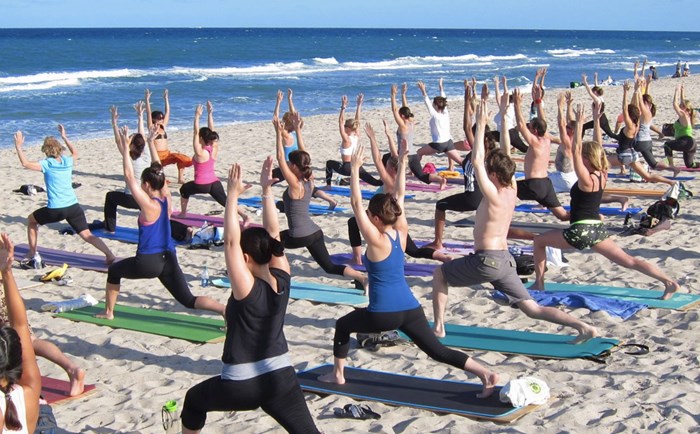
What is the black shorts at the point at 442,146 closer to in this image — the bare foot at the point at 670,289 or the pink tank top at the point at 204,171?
the pink tank top at the point at 204,171

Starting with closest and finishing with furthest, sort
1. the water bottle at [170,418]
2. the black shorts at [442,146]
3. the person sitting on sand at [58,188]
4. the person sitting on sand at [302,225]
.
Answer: the water bottle at [170,418] < the person sitting on sand at [302,225] < the person sitting on sand at [58,188] < the black shorts at [442,146]

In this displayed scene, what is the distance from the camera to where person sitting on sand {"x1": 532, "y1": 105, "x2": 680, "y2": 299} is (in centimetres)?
811

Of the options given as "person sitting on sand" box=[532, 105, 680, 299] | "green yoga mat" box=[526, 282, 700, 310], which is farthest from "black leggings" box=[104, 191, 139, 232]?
"person sitting on sand" box=[532, 105, 680, 299]

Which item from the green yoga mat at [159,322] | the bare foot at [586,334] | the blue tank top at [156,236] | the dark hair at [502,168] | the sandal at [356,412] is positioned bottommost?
the green yoga mat at [159,322]

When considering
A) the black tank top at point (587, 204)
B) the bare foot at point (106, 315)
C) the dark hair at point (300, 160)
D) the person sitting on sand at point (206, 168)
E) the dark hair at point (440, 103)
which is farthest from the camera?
the dark hair at point (440, 103)

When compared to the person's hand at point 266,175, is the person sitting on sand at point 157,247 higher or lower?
lower

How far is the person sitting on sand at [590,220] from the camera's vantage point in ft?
26.6

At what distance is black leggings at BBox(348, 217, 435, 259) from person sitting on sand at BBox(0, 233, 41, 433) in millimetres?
5663

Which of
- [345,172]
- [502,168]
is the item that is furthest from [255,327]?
[345,172]

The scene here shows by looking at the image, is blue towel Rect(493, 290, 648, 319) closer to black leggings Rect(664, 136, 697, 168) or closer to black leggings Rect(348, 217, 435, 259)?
black leggings Rect(348, 217, 435, 259)

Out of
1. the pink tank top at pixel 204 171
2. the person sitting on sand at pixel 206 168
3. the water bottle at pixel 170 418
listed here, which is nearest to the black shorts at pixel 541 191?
the person sitting on sand at pixel 206 168

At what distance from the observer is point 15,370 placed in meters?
3.76

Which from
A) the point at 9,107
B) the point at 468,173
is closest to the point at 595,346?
the point at 468,173

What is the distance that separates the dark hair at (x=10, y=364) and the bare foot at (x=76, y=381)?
2768 mm
